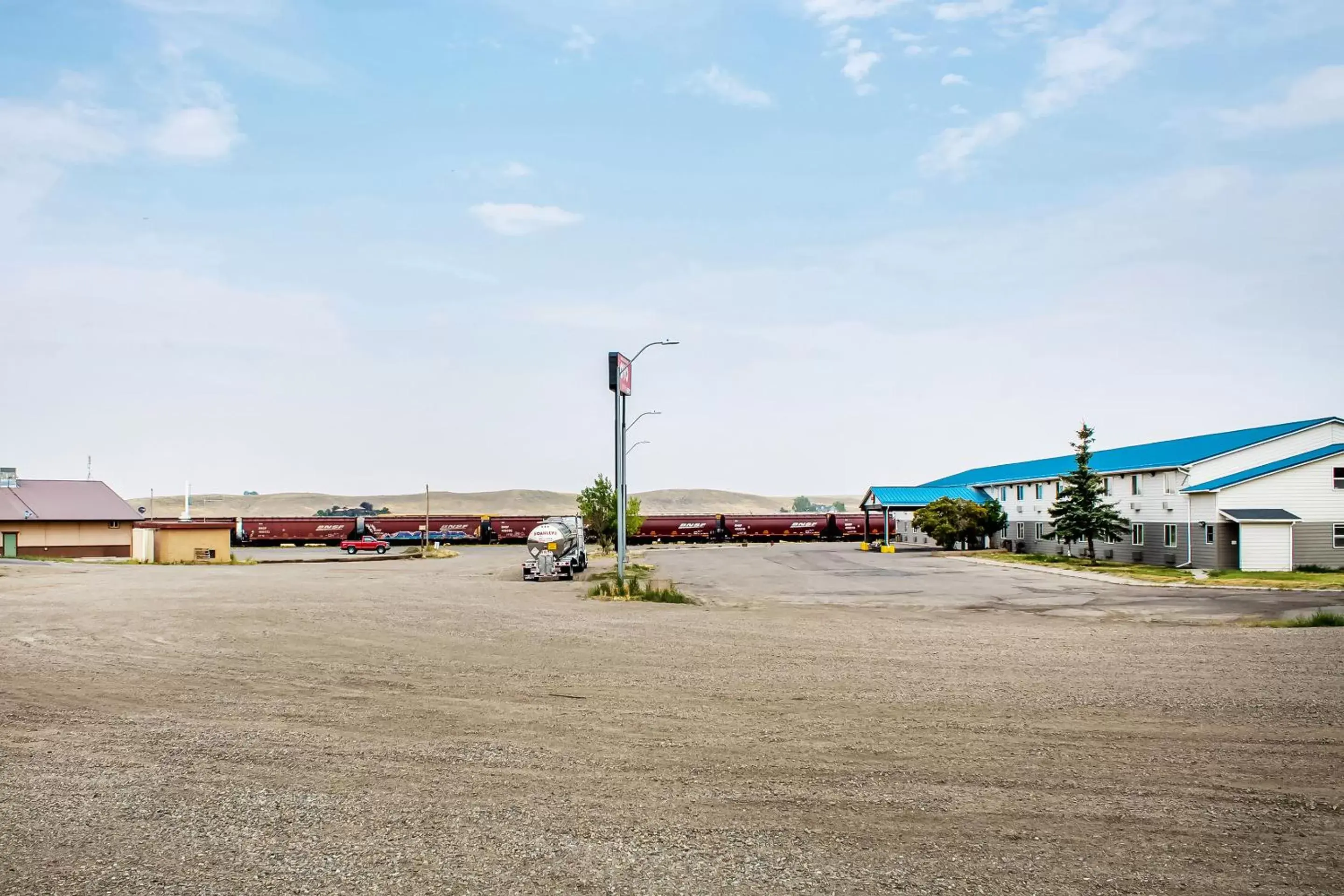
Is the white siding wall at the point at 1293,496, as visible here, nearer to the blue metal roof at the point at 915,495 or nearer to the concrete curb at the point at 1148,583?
the concrete curb at the point at 1148,583

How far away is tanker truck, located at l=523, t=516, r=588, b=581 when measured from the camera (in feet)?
146

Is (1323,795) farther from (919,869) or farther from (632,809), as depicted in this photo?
(632,809)

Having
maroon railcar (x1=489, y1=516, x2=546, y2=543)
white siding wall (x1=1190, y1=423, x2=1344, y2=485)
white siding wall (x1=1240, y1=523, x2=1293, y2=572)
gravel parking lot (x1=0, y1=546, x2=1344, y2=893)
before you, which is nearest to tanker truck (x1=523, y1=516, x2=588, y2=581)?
gravel parking lot (x1=0, y1=546, x2=1344, y2=893)

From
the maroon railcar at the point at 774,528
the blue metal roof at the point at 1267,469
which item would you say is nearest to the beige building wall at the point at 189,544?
the maroon railcar at the point at 774,528

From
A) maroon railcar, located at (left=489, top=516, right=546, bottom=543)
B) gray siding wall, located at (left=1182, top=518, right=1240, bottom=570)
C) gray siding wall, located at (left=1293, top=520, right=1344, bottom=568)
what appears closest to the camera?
gray siding wall, located at (left=1293, top=520, right=1344, bottom=568)

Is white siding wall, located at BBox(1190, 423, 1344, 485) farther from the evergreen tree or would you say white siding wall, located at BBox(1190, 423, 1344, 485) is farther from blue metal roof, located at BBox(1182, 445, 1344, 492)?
the evergreen tree

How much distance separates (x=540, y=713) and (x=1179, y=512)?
165ft

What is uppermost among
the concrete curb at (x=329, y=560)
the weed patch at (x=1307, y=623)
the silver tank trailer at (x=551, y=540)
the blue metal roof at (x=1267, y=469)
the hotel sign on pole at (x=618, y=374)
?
the hotel sign on pole at (x=618, y=374)

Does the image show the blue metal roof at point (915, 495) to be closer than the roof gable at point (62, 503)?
No

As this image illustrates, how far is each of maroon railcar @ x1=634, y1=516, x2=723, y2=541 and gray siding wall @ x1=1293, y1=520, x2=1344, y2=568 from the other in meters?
54.1

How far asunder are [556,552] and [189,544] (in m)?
30.8

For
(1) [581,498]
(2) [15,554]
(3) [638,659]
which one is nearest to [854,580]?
(3) [638,659]

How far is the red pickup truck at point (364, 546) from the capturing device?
264ft

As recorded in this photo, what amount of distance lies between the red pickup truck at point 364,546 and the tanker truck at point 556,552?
A: 30.4m
